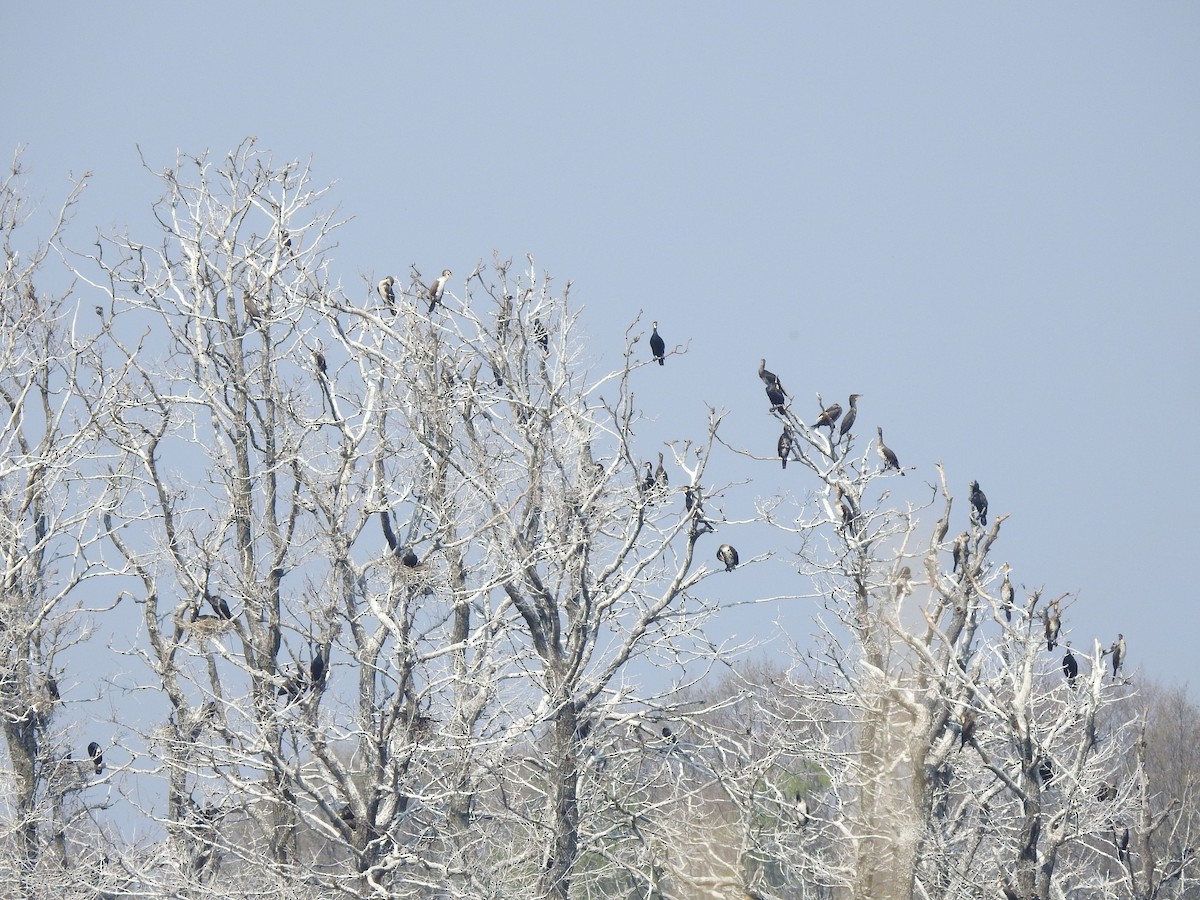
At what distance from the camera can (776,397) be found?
16281mm

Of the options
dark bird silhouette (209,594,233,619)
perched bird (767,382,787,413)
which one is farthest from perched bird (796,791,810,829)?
dark bird silhouette (209,594,233,619)

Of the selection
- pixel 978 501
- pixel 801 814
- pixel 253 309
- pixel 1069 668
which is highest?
pixel 253 309

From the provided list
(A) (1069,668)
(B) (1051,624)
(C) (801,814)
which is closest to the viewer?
(B) (1051,624)

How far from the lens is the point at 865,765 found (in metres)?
16.3

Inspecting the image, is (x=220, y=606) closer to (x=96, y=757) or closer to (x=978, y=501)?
(x=96, y=757)

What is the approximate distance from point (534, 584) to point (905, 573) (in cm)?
370

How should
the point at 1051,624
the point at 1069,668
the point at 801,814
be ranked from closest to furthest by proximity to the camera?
the point at 1051,624 → the point at 1069,668 → the point at 801,814

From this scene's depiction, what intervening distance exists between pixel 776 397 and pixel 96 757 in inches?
385

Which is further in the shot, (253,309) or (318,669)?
(253,309)

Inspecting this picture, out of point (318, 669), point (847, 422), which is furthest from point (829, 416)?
point (318, 669)

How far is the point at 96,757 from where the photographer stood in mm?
18516

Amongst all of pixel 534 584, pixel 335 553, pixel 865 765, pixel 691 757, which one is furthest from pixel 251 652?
pixel 865 765

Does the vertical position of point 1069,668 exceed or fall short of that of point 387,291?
it falls short

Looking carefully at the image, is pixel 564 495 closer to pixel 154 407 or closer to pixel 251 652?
→ pixel 251 652
